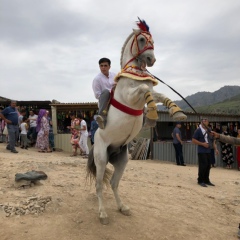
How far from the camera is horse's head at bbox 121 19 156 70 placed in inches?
142

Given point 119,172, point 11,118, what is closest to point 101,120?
point 119,172

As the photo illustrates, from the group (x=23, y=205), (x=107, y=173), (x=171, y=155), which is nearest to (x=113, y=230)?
(x=107, y=173)

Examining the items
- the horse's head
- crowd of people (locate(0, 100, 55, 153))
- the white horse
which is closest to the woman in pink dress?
crowd of people (locate(0, 100, 55, 153))

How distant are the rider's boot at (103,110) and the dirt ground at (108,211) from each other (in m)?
1.47

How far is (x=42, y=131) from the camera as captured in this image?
38.1ft

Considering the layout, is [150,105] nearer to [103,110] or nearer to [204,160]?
[103,110]

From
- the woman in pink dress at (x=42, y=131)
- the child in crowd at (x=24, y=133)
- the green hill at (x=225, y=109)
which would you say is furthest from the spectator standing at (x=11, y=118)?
the green hill at (x=225, y=109)

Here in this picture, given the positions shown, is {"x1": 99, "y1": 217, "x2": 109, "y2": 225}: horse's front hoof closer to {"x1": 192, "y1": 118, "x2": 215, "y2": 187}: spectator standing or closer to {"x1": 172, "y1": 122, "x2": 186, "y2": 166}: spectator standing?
{"x1": 192, "y1": 118, "x2": 215, "y2": 187}: spectator standing

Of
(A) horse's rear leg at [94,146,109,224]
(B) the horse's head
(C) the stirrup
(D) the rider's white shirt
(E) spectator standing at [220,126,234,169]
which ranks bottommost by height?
(E) spectator standing at [220,126,234,169]

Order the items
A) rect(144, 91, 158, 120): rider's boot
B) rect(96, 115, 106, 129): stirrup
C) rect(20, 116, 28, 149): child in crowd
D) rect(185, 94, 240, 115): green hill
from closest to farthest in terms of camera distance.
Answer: rect(144, 91, 158, 120): rider's boot < rect(96, 115, 106, 129): stirrup < rect(20, 116, 28, 149): child in crowd < rect(185, 94, 240, 115): green hill

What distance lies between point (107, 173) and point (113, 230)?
3.73 ft

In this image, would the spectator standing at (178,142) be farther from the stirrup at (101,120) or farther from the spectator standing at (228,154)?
the stirrup at (101,120)

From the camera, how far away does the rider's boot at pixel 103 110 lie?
13.0ft

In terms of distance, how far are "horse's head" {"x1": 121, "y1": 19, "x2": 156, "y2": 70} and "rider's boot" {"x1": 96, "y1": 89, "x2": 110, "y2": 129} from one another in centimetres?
53
